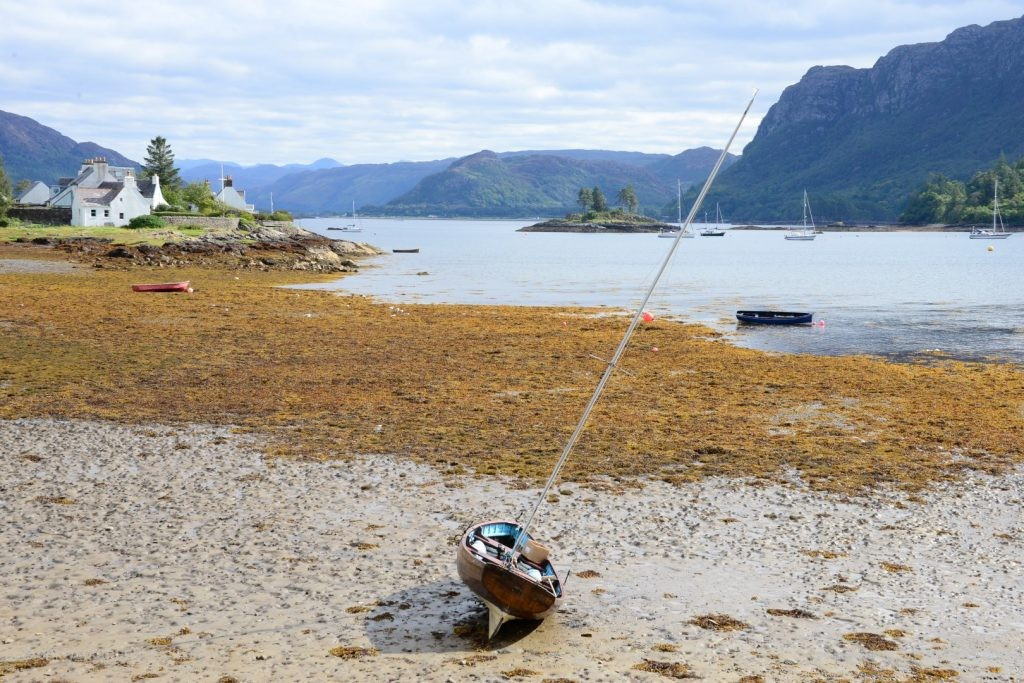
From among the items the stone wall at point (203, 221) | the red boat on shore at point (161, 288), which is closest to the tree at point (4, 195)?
the stone wall at point (203, 221)

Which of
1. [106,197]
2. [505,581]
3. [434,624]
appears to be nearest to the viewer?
[505,581]

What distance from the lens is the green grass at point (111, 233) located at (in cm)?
8004

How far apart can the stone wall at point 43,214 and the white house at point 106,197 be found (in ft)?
4.65

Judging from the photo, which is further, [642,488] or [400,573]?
[642,488]

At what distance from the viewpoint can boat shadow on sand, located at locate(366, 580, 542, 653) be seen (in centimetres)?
1033

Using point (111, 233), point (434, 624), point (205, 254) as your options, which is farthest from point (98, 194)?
point (434, 624)

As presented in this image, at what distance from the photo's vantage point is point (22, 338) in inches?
1161

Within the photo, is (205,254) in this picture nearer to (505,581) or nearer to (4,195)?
(4,195)

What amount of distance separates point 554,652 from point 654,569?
2.52 meters

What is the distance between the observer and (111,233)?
3420 inches

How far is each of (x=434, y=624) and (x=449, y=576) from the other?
53.9 inches

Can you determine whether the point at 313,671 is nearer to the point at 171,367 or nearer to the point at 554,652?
the point at 554,652

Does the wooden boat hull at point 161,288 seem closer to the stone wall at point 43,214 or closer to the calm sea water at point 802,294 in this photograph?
the calm sea water at point 802,294

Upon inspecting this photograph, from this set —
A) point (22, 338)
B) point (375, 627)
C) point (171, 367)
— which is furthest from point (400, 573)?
point (22, 338)
